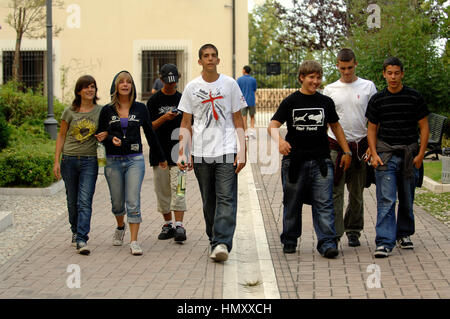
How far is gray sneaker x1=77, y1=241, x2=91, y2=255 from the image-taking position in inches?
308

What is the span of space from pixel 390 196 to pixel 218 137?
1716 millimetres

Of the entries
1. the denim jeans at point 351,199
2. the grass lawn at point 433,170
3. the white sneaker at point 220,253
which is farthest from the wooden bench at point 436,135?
the white sneaker at point 220,253

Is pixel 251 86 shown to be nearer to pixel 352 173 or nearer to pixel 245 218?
pixel 245 218

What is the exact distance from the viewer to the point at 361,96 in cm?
781

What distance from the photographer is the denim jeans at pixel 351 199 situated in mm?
7859

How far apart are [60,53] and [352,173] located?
18634 millimetres

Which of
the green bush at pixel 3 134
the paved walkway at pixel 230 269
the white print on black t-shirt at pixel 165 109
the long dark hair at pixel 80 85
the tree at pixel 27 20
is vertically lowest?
the paved walkway at pixel 230 269

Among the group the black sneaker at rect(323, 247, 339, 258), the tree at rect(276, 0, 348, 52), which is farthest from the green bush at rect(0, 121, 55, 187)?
the tree at rect(276, 0, 348, 52)

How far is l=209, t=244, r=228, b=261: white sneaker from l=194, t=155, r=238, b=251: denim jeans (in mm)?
74

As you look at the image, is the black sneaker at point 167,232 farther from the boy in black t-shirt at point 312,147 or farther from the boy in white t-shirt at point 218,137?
the boy in black t-shirt at point 312,147

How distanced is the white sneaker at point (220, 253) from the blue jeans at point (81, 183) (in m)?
1.40

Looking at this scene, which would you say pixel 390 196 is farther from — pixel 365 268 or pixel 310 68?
pixel 310 68

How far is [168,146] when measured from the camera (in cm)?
848

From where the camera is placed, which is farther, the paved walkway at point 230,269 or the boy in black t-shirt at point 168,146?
the boy in black t-shirt at point 168,146
